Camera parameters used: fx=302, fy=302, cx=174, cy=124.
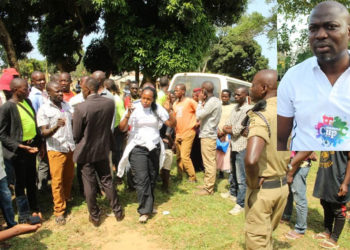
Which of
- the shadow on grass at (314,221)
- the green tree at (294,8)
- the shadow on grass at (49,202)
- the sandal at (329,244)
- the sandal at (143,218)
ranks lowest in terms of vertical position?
the shadow on grass at (314,221)

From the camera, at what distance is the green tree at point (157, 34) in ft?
27.6

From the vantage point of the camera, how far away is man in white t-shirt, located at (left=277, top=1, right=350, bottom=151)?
1010 millimetres

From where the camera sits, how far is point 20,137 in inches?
133

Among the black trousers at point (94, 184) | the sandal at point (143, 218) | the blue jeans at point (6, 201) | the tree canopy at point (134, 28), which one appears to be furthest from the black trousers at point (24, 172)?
the tree canopy at point (134, 28)

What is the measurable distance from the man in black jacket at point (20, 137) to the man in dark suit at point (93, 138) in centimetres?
52

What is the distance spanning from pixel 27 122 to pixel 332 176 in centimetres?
333

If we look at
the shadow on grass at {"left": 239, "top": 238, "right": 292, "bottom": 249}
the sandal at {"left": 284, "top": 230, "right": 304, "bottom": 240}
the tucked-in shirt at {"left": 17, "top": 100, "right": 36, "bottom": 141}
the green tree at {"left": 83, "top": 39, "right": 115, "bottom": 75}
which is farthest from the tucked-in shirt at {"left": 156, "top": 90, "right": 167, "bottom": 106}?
the green tree at {"left": 83, "top": 39, "right": 115, "bottom": 75}

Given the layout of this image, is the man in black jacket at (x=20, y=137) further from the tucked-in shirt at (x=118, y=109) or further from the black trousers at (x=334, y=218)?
the black trousers at (x=334, y=218)

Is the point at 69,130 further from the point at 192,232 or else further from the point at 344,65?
the point at 344,65

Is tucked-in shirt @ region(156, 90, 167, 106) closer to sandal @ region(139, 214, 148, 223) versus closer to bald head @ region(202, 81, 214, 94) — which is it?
bald head @ region(202, 81, 214, 94)

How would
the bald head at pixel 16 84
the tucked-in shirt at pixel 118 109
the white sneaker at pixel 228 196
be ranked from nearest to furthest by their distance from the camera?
the bald head at pixel 16 84 → the white sneaker at pixel 228 196 → the tucked-in shirt at pixel 118 109

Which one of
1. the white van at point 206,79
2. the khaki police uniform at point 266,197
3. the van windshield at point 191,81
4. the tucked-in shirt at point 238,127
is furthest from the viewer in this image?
the van windshield at point 191,81

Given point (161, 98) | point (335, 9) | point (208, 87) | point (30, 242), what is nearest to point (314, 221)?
point (208, 87)

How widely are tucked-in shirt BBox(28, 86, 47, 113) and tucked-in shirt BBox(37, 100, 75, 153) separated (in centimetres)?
65
